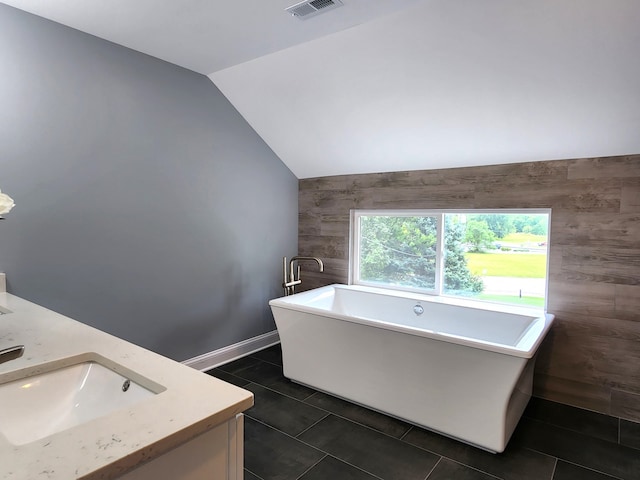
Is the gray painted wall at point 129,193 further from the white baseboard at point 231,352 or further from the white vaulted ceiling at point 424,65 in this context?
the white vaulted ceiling at point 424,65

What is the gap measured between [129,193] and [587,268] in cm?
334

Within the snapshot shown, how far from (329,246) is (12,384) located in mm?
3325

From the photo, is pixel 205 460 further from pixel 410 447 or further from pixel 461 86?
pixel 461 86

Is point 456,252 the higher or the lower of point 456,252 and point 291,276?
the higher

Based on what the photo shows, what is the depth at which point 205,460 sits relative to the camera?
0.94 m

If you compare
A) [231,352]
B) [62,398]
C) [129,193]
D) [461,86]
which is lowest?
[231,352]

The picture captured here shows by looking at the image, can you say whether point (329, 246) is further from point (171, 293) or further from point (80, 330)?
point (80, 330)

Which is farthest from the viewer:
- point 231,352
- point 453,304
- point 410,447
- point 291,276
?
point 291,276

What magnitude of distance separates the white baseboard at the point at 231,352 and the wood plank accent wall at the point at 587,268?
2.37m

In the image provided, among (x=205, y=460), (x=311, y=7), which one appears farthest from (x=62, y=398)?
(x=311, y=7)

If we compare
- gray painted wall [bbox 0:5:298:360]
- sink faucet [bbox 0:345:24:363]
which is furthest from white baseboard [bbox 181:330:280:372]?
sink faucet [bbox 0:345:24:363]

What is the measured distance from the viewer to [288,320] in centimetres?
321

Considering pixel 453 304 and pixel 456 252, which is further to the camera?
pixel 456 252

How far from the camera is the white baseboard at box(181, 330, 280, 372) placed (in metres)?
3.43
